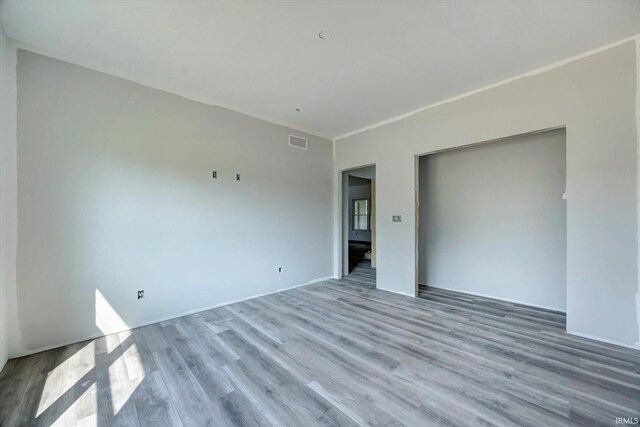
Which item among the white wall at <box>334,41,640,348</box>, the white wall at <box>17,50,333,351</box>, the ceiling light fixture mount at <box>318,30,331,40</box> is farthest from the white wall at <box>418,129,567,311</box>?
the ceiling light fixture mount at <box>318,30,331,40</box>

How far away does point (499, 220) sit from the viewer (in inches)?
156

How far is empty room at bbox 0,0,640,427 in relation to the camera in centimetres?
195

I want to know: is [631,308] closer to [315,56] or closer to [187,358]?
[315,56]

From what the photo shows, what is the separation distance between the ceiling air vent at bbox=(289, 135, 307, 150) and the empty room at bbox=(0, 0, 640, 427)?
0.64 meters

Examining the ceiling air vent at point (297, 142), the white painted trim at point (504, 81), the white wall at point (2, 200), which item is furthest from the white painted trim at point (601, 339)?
the white wall at point (2, 200)

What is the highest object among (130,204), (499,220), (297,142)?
(297,142)

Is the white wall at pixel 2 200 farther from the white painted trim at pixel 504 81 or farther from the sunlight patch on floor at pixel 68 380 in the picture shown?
the white painted trim at pixel 504 81

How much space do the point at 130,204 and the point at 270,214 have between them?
194 centimetres

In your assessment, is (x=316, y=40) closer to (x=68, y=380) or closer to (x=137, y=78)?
(x=137, y=78)

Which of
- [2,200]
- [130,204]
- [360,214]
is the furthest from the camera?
[360,214]

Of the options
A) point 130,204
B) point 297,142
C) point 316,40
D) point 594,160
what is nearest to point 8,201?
point 130,204

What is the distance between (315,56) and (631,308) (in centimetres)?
395

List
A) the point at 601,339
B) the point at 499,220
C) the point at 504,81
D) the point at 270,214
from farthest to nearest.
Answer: the point at 270,214, the point at 499,220, the point at 504,81, the point at 601,339

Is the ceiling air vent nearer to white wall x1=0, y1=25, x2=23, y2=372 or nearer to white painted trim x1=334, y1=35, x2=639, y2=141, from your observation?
white painted trim x1=334, y1=35, x2=639, y2=141
